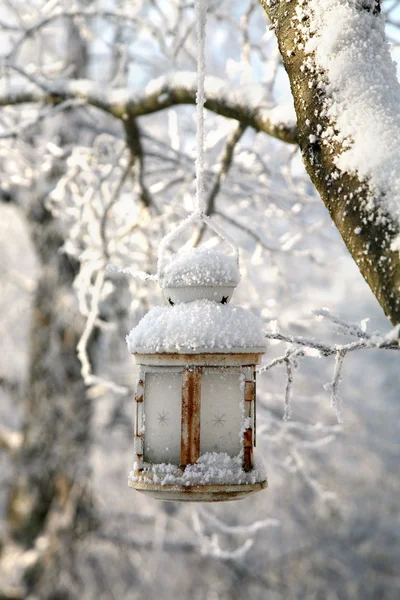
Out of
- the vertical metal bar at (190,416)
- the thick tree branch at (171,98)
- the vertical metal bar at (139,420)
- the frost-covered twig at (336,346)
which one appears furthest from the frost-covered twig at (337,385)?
the thick tree branch at (171,98)

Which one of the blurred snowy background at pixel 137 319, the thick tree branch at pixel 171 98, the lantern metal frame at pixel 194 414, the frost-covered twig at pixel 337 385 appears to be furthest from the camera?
the blurred snowy background at pixel 137 319

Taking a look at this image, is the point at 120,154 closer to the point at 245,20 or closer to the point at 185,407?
the point at 245,20

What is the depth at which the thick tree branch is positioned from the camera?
259 centimetres

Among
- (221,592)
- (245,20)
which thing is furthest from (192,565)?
(245,20)

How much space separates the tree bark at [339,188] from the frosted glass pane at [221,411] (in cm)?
53

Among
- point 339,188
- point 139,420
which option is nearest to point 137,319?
point 139,420

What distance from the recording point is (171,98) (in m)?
3.08

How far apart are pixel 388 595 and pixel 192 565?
2847mm

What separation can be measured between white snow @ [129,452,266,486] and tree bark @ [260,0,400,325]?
0.61 metres

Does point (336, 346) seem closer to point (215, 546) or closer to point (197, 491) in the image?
point (197, 491)

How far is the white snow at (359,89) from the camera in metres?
1.33

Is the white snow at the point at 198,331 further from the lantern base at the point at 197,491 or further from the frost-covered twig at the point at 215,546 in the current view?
the frost-covered twig at the point at 215,546

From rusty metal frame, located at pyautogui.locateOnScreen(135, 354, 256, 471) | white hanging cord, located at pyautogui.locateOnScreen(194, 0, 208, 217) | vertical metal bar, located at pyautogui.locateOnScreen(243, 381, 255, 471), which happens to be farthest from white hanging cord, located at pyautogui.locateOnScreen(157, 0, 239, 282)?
vertical metal bar, located at pyautogui.locateOnScreen(243, 381, 255, 471)

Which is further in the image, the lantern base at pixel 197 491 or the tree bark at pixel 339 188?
the lantern base at pixel 197 491
